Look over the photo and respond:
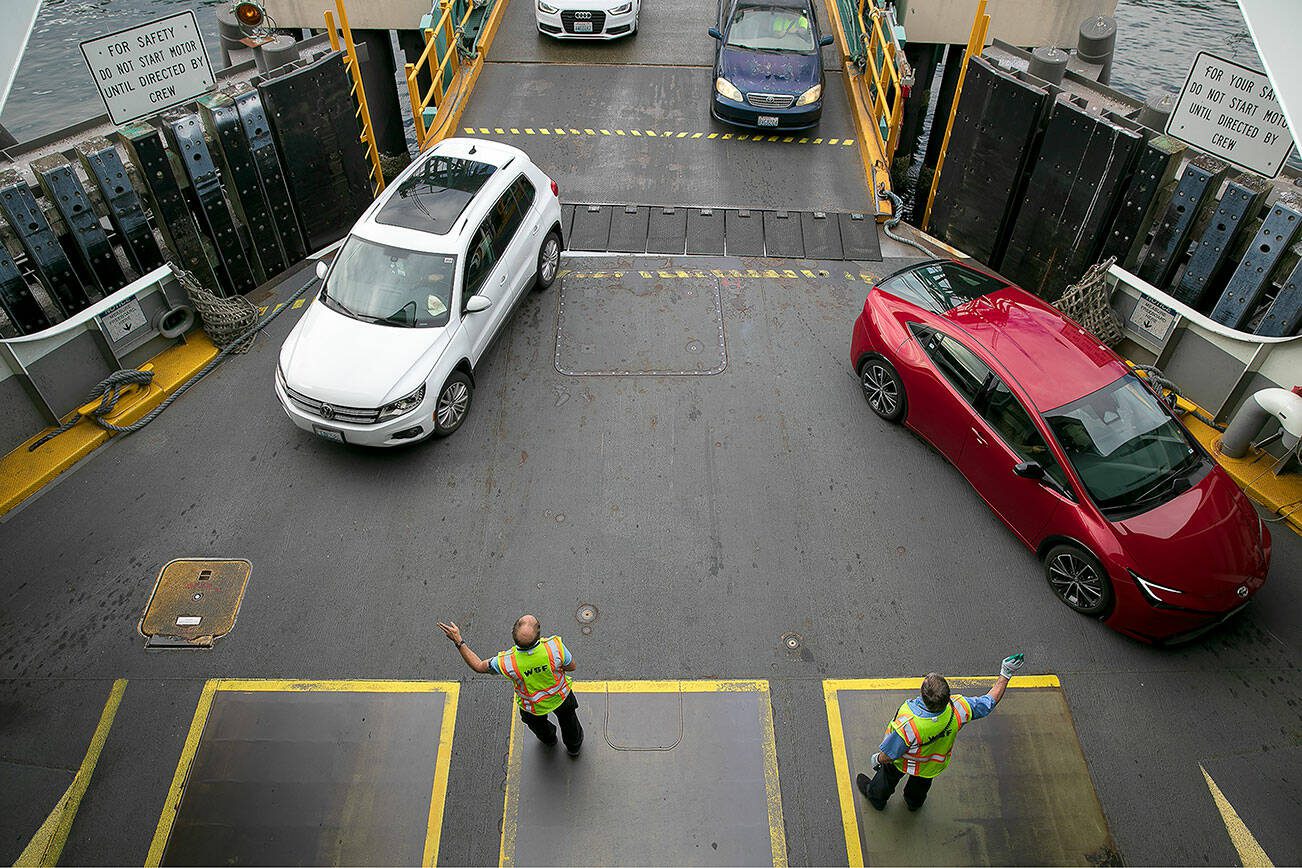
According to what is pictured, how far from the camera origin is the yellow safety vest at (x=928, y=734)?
470 centimetres

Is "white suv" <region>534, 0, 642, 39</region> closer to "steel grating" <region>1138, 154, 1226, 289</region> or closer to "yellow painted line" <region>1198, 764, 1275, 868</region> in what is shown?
"steel grating" <region>1138, 154, 1226, 289</region>

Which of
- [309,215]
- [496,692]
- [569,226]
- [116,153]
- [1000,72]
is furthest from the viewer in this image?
[569,226]

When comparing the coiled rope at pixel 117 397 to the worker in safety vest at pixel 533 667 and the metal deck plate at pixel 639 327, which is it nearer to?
the metal deck plate at pixel 639 327

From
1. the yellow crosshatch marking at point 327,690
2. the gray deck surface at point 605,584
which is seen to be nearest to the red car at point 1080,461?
the gray deck surface at point 605,584

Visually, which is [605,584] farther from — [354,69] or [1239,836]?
[354,69]

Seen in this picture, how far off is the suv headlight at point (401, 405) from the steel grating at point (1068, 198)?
7.55 metres

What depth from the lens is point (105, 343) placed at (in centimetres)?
820

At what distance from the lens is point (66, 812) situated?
18.2 ft

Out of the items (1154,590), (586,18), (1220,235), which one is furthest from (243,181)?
Answer: (1220,235)

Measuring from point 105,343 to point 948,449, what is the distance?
8.59 m

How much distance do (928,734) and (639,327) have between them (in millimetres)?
5899

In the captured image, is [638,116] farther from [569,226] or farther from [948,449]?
[948,449]

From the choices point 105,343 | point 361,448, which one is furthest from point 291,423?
point 105,343

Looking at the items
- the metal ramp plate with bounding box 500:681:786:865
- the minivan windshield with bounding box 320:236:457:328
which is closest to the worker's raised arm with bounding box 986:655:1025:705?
the metal ramp plate with bounding box 500:681:786:865
